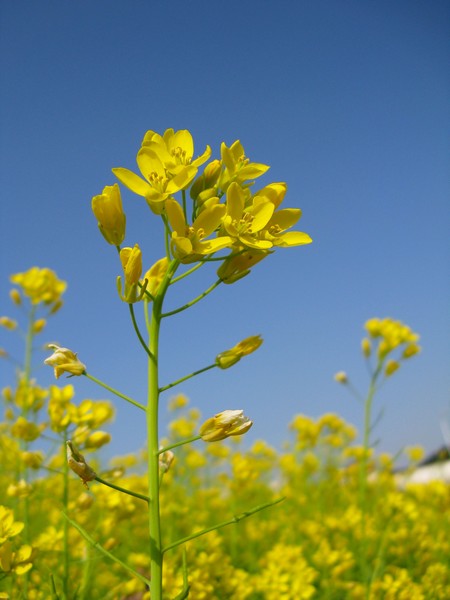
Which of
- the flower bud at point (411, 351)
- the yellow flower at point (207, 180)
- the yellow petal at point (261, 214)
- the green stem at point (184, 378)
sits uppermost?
the flower bud at point (411, 351)

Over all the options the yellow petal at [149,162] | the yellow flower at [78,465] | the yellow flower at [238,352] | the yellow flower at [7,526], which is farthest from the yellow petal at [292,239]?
the yellow flower at [7,526]

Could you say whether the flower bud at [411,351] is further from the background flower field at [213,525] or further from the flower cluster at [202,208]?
the flower cluster at [202,208]

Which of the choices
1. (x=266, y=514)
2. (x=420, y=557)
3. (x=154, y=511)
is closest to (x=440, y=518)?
(x=420, y=557)

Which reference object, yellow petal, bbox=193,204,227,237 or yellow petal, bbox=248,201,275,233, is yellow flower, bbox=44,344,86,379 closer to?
yellow petal, bbox=193,204,227,237

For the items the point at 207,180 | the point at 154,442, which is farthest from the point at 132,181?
the point at 154,442

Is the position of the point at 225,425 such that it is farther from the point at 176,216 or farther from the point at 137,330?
the point at 176,216

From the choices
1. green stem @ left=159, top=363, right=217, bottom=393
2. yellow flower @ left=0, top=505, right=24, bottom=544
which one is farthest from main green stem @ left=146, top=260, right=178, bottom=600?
yellow flower @ left=0, top=505, right=24, bottom=544
